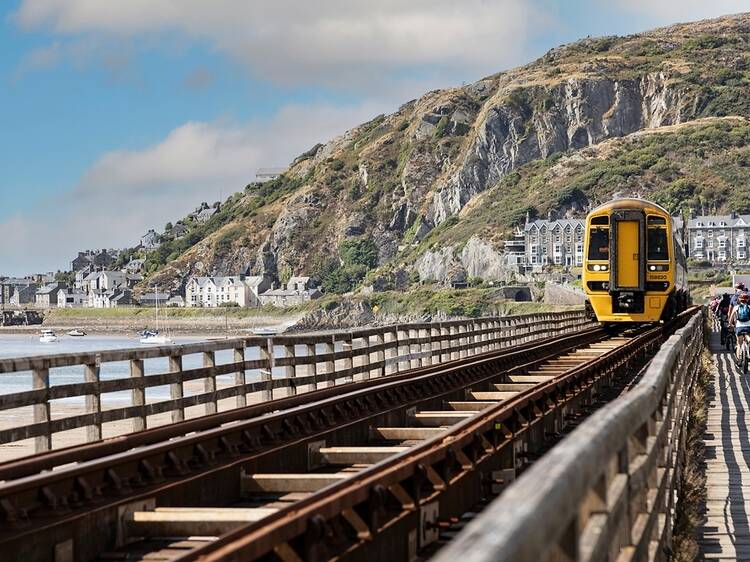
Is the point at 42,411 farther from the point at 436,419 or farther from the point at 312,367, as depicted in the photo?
the point at 312,367

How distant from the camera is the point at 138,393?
13969mm

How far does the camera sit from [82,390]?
12805 millimetres

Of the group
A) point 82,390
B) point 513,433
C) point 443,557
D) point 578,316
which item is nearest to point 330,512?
point 443,557

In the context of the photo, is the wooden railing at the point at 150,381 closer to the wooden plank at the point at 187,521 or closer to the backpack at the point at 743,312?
the wooden plank at the point at 187,521

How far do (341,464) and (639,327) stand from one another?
34058 mm

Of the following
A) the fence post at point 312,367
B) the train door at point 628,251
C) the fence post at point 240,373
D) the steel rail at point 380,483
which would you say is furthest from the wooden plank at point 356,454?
the train door at point 628,251

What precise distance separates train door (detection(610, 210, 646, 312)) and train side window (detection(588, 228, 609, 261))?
21 centimetres

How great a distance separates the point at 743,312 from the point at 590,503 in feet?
74.6

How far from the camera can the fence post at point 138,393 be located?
13.8m

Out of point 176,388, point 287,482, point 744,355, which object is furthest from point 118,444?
point 744,355

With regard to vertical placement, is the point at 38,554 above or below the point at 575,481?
below

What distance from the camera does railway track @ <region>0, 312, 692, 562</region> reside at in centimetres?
702

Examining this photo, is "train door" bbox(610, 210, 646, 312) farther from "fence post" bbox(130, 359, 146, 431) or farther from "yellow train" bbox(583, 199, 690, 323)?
"fence post" bbox(130, 359, 146, 431)

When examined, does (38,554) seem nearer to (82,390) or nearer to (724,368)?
(82,390)
